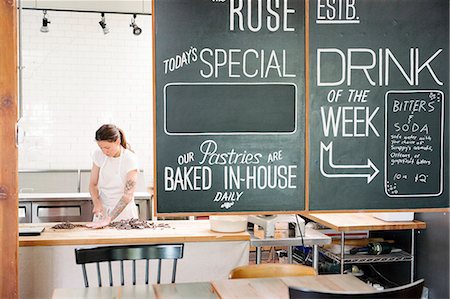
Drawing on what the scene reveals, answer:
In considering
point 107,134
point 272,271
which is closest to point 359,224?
point 272,271

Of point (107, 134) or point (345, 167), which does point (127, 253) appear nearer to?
point (345, 167)

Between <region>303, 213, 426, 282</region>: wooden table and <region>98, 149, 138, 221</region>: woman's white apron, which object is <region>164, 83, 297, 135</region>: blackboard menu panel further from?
<region>98, 149, 138, 221</region>: woman's white apron

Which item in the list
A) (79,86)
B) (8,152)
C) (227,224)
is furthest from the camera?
(79,86)

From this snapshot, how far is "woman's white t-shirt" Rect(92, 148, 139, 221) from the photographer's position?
486 centimetres

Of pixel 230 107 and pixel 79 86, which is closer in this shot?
pixel 230 107

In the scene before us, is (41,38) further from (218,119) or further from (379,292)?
(379,292)

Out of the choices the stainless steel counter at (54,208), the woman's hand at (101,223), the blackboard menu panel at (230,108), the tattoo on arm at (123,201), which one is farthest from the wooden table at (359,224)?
the stainless steel counter at (54,208)

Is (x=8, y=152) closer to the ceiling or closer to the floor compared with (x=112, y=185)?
closer to the ceiling

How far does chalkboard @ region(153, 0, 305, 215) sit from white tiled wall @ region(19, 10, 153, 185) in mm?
5361

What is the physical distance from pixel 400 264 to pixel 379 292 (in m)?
3.61

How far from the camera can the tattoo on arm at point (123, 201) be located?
4531 millimetres

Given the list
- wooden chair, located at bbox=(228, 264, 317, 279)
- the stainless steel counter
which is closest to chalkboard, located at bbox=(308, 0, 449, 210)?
wooden chair, located at bbox=(228, 264, 317, 279)

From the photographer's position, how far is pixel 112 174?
494 cm

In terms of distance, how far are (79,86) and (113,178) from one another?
318 centimetres
